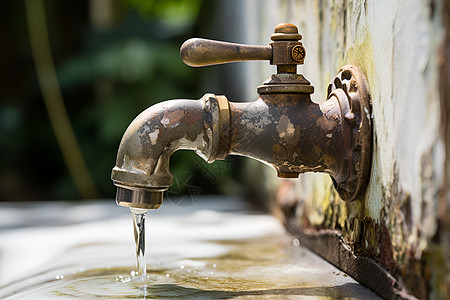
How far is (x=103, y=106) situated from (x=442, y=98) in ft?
11.4

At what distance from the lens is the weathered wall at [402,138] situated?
0.62m

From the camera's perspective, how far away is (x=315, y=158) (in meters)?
0.95

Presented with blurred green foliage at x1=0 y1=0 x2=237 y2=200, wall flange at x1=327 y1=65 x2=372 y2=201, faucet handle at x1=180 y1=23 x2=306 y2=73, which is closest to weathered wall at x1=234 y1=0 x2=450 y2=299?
wall flange at x1=327 y1=65 x2=372 y2=201

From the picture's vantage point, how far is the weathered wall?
2.04 ft

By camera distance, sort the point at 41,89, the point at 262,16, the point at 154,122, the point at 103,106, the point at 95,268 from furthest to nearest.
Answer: the point at 41,89 → the point at 103,106 → the point at 262,16 → the point at 95,268 → the point at 154,122

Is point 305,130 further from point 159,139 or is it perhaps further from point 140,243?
point 140,243

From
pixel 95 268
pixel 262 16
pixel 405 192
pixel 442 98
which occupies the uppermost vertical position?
pixel 262 16

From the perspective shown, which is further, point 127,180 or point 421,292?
point 127,180

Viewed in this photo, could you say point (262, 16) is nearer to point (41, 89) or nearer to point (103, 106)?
point (103, 106)

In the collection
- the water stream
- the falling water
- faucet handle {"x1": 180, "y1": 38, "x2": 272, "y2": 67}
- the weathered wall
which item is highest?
faucet handle {"x1": 180, "y1": 38, "x2": 272, "y2": 67}

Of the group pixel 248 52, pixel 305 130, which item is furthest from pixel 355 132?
pixel 248 52

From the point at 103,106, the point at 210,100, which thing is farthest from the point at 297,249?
the point at 103,106

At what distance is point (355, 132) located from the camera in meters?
0.92

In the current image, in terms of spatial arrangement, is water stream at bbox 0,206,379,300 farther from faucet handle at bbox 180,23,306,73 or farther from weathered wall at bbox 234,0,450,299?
faucet handle at bbox 180,23,306,73
